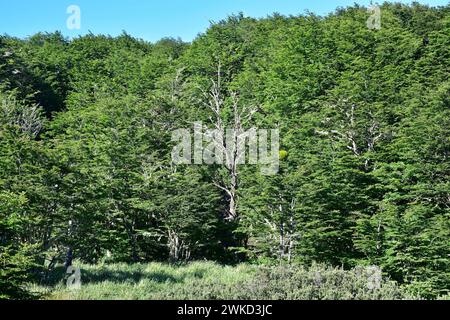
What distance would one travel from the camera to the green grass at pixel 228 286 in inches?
445

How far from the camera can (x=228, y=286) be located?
12656 mm

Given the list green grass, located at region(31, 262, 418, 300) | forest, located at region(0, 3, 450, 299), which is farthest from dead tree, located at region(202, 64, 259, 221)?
green grass, located at region(31, 262, 418, 300)

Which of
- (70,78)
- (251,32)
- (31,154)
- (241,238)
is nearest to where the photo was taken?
(31,154)

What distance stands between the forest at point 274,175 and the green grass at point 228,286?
226 mm

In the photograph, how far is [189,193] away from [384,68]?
15383 mm

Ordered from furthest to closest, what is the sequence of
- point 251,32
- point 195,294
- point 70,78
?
point 70,78 → point 251,32 → point 195,294

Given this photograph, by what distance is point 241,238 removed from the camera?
25766mm

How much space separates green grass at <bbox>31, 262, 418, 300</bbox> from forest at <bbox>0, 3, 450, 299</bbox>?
0.23 m

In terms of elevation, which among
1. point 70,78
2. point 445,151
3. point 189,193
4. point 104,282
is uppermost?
point 70,78

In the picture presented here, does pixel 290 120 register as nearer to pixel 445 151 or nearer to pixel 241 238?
pixel 241 238

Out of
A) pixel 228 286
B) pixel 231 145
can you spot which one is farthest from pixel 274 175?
pixel 231 145

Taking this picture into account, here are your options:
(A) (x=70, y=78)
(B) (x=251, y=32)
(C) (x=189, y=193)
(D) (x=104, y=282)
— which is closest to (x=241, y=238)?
(C) (x=189, y=193)

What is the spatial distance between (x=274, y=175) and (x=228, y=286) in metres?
8.00

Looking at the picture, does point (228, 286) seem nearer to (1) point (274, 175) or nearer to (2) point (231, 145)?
(1) point (274, 175)
